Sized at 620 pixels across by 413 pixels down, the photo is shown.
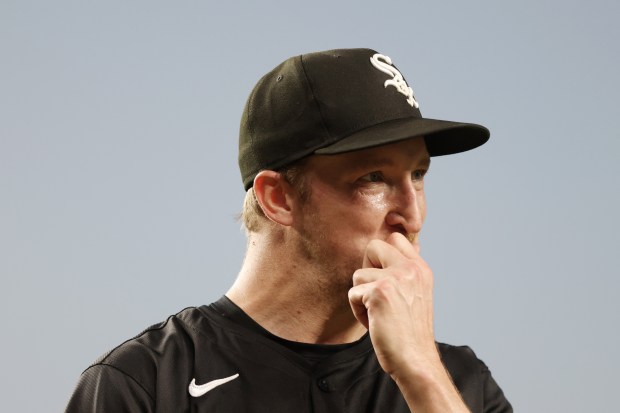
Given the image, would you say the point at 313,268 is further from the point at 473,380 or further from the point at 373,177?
the point at 473,380

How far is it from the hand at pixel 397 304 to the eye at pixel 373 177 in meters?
0.19

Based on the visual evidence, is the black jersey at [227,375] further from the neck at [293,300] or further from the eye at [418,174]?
the eye at [418,174]

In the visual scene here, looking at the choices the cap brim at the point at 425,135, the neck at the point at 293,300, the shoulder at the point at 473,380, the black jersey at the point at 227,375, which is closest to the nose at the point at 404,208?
the cap brim at the point at 425,135

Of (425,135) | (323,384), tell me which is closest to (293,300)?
(323,384)

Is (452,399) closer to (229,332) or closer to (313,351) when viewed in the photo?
(313,351)

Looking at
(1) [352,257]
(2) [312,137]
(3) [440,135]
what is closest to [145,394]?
(1) [352,257]

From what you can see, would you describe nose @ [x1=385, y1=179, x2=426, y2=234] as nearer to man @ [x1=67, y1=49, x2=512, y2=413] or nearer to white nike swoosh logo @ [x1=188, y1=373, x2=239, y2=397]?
man @ [x1=67, y1=49, x2=512, y2=413]

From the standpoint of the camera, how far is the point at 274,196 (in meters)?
2.82

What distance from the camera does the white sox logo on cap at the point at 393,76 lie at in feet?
9.29

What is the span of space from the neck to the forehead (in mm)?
299

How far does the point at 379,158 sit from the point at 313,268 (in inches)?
15.4

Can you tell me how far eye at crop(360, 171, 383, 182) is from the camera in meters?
2.67

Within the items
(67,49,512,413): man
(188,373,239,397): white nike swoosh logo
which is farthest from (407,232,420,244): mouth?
(188,373,239,397): white nike swoosh logo

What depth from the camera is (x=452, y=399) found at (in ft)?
7.82
